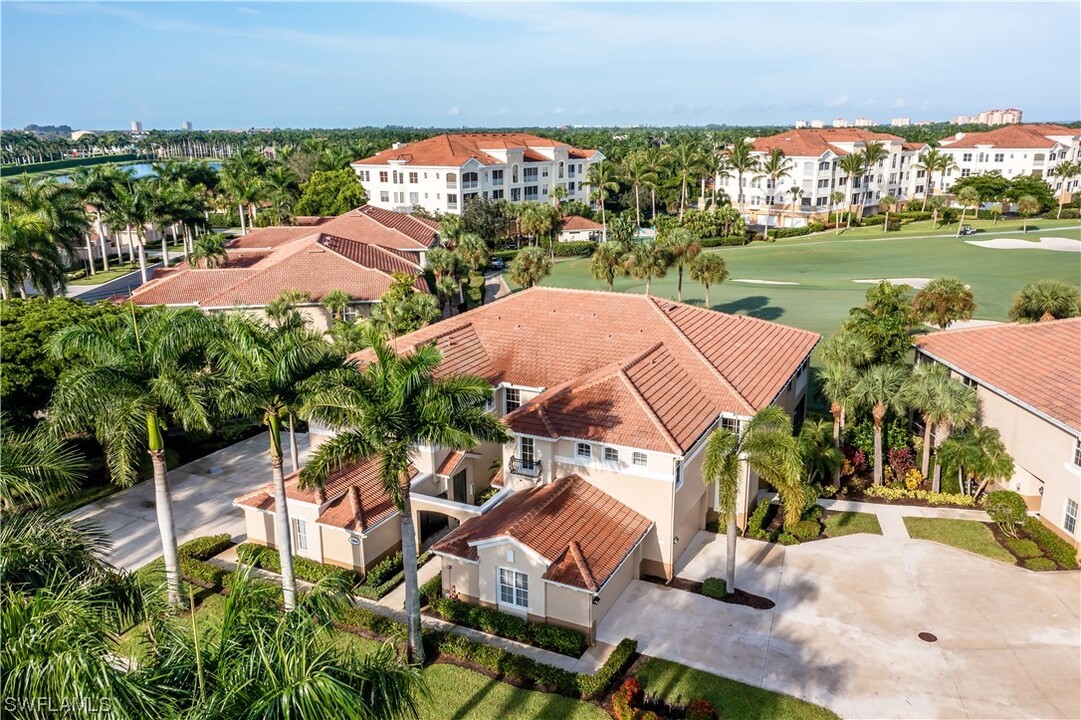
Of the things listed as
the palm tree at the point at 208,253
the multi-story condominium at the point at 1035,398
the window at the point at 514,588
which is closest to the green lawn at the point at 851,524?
the multi-story condominium at the point at 1035,398

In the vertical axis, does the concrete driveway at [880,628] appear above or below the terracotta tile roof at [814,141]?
below

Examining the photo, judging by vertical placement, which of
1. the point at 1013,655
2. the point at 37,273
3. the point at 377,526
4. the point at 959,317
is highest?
the point at 37,273

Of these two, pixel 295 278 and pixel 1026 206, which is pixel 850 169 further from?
pixel 295 278

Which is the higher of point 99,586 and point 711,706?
point 99,586

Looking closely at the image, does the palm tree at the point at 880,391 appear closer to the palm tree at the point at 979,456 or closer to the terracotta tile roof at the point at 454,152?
the palm tree at the point at 979,456

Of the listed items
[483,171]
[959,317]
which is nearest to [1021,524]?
[959,317]

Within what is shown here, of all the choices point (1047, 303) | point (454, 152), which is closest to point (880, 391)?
point (1047, 303)

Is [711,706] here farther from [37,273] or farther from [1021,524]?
[37,273]
